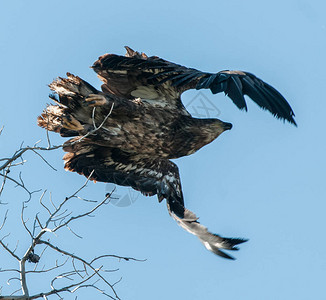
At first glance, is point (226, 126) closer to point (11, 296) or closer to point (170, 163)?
point (170, 163)

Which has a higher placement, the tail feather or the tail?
the tail

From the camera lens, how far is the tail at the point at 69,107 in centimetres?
837

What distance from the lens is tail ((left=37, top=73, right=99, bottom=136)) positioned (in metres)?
8.37

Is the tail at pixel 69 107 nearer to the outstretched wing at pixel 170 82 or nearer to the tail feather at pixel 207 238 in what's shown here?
the outstretched wing at pixel 170 82

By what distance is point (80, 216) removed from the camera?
6516 millimetres

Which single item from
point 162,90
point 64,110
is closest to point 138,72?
point 162,90

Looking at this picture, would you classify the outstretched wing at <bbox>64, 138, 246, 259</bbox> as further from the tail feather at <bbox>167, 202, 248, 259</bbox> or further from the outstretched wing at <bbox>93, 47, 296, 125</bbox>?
the outstretched wing at <bbox>93, 47, 296, 125</bbox>

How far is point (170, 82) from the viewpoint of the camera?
884 centimetres

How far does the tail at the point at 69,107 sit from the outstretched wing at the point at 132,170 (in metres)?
0.42

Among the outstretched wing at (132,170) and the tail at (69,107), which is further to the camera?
the outstretched wing at (132,170)

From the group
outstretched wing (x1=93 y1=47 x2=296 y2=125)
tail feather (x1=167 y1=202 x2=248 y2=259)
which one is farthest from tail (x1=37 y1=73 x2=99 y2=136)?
tail feather (x1=167 y1=202 x2=248 y2=259)

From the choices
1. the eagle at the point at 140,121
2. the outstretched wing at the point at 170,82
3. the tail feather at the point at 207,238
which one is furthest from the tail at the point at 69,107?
the tail feather at the point at 207,238

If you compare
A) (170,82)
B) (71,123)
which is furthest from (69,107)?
(170,82)

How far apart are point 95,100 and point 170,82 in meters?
1.00
